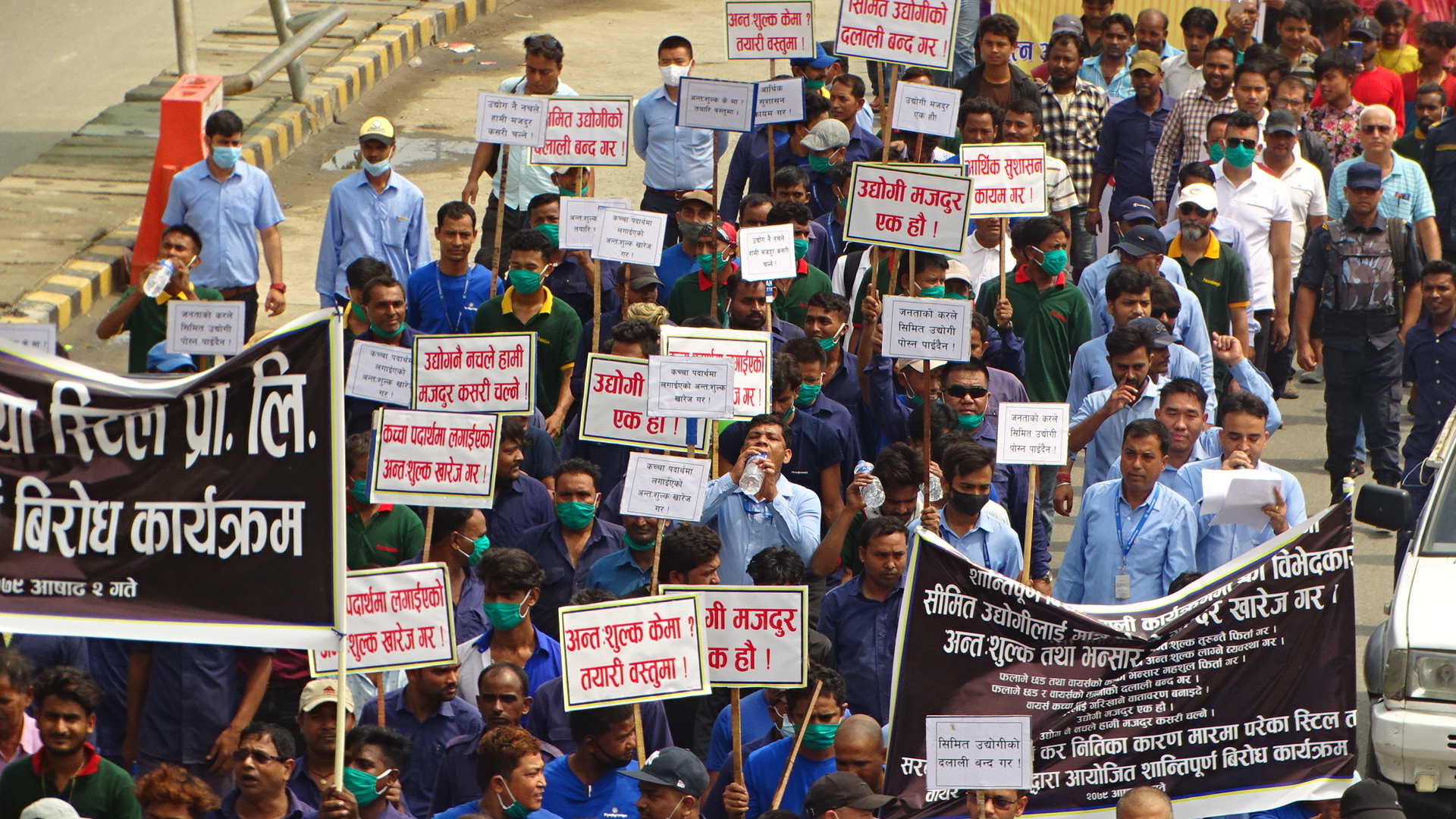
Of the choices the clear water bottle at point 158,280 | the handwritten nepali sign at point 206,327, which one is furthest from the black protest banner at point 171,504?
the clear water bottle at point 158,280

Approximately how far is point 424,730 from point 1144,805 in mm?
2728

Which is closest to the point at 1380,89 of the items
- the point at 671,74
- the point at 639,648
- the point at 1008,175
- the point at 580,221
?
the point at 671,74

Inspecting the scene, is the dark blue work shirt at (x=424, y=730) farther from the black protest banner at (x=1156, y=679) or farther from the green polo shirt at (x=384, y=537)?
the black protest banner at (x=1156, y=679)

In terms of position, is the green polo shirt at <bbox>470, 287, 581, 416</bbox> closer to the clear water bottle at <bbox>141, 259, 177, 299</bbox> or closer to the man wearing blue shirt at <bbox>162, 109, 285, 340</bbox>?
the clear water bottle at <bbox>141, 259, 177, 299</bbox>

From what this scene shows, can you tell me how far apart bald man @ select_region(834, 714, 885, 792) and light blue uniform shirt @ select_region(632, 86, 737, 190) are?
21.4 ft

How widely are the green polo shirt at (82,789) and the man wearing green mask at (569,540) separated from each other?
2.03 meters

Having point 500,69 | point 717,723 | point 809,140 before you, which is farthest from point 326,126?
point 717,723

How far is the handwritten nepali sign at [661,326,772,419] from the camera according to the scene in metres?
8.45

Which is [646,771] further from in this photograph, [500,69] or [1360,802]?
[500,69]

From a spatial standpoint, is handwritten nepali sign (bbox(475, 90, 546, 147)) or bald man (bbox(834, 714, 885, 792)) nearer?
bald man (bbox(834, 714, 885, 792))

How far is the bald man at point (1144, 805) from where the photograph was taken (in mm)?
6109

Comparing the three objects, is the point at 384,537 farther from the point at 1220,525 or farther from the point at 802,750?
the point at 1220,525

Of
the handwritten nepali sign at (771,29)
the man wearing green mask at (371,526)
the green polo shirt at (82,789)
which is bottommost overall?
the green polo shirt at (82,789)

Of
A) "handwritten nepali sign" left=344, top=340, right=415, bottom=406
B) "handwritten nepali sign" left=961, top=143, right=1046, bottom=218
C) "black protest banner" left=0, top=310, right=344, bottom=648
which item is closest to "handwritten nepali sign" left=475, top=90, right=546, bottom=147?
"handwritten nepali sign" left=961, top=143, right=1046, bottom=218
